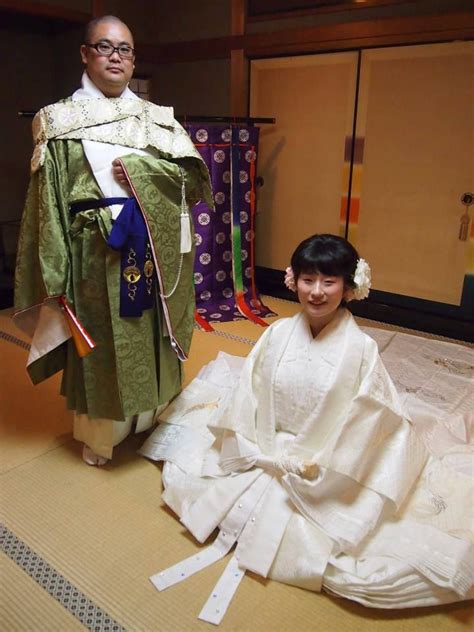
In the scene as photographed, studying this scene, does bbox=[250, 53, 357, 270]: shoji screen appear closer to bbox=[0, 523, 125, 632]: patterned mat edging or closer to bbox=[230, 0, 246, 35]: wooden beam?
bbox=[230, 0, 246, 35]: wooden beam

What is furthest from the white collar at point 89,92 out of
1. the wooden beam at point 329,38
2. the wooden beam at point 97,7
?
the wooden beam at point 97,7

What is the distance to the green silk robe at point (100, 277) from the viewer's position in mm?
1881

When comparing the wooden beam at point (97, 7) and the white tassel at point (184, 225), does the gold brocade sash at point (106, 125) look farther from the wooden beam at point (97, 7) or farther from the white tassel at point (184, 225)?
the wooden beam at point (97, 7)

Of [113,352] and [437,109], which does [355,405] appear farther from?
[437,109]

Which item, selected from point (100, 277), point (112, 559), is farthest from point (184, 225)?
point (112, 559)

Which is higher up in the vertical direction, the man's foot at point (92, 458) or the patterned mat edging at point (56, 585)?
the man's foot at point (92, 458)

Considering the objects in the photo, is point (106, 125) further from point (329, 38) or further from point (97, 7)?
point (97, 7)

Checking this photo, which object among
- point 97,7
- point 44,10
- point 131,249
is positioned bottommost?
point 131,249

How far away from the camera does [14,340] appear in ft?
10.7

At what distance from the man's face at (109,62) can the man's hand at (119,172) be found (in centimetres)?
30

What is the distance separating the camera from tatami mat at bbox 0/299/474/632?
4.83ft

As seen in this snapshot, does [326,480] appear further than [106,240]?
No

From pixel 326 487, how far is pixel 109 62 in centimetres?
160

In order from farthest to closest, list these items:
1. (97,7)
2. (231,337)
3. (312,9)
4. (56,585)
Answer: (97,7) → (312,9) → (231,337) → (56,585)
